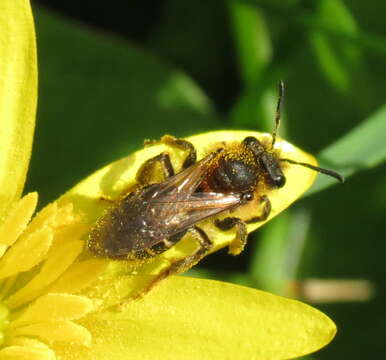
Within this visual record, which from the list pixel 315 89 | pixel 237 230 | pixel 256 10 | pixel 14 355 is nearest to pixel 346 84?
pixel 315 89

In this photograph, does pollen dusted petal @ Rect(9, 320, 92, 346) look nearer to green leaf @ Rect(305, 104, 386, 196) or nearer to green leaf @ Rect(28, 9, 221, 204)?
green leaf @ Rect(305, 104, 386, 196)

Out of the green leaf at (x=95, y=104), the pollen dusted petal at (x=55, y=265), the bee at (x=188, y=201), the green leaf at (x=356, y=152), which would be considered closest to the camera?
the bee at (x=188, y=201)

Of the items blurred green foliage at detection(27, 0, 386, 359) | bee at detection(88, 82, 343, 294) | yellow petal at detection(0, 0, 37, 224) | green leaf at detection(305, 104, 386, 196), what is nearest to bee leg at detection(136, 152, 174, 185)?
bee at detection(88, 82, 343, 294)

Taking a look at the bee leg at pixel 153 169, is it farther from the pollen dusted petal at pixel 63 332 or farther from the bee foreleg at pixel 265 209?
the pollen dusted petal at pixel 63 332

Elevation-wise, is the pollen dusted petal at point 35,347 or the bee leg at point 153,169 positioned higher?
the bee leg at point 153,169

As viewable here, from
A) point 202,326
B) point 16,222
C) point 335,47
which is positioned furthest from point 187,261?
point 335,47

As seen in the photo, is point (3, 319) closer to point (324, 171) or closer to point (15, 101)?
point (15, 101)

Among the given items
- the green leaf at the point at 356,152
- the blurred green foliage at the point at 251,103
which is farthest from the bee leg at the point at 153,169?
the blurred green foliage at the point at 251,103
